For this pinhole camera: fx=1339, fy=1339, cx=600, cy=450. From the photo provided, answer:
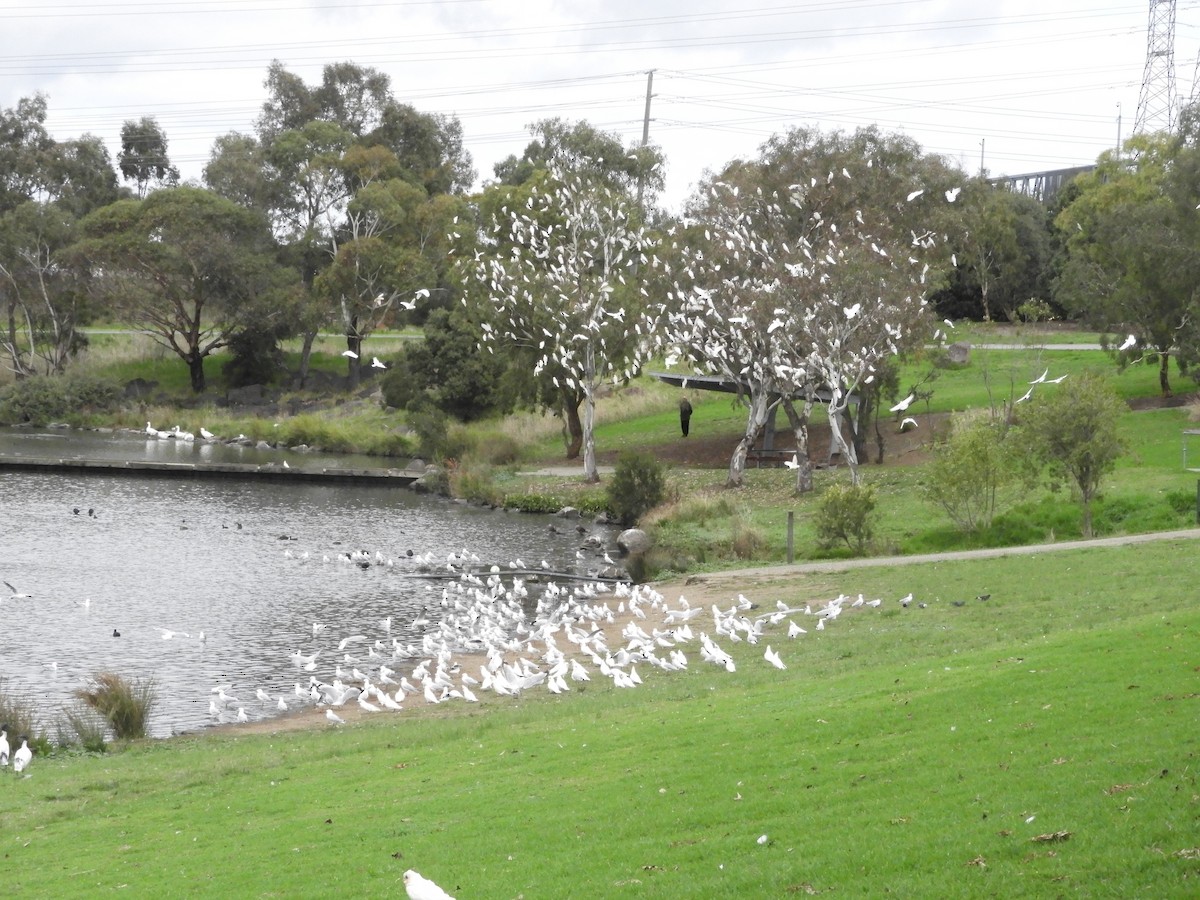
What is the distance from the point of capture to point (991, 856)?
35.6 ft

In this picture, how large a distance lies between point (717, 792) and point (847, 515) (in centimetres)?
2577

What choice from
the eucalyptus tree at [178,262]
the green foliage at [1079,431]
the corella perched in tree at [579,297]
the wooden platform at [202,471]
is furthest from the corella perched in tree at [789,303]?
the eucalyptus tree at [178,262]

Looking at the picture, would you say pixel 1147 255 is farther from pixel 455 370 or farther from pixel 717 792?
pixel 717 792

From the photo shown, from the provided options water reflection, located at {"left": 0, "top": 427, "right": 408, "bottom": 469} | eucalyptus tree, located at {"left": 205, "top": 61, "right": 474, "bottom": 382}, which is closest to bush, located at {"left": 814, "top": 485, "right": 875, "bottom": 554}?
water reflection, located at {"left": 0, "top": 427, "right": 408, "bottom": 469}

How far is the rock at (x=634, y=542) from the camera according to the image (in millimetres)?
A: 45656

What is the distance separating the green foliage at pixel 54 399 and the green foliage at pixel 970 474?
2824 inches

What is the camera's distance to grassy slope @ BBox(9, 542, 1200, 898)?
1118cm

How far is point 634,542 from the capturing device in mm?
46281

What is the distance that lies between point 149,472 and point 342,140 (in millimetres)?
49419

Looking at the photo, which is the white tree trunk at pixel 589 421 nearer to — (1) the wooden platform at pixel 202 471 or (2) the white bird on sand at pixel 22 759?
(1) the wooden platform at pixel 202 471

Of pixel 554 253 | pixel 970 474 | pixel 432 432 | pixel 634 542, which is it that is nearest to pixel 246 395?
pixel 432 432

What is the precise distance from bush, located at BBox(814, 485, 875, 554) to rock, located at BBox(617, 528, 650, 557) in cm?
749

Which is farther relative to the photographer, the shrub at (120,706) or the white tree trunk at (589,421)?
the white tree trunk at (589,421)

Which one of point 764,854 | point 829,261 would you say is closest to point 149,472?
point 829,261
